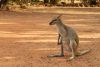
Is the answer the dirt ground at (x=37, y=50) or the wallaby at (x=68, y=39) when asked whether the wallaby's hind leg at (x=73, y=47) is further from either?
the dirt ground at (x=37, y=50)

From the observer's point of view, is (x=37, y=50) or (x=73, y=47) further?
(x=37, y=50)

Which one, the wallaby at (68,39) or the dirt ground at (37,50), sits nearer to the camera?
the dirt ground at (37,50)

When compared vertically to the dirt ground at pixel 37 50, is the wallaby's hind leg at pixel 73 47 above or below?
above

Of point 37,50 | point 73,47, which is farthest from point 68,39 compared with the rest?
point 37,50

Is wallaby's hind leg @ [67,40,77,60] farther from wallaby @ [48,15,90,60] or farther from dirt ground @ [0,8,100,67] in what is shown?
dirt ground @ [0,8,100,67]

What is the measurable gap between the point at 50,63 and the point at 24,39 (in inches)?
150

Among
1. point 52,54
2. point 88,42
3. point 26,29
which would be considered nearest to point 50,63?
point 52,54

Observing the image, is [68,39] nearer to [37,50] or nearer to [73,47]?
[73,47]

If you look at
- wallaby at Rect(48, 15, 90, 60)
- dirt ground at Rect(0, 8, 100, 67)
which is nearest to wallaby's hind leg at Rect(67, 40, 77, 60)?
wallaby at Rect(48, 15, 90, 60)

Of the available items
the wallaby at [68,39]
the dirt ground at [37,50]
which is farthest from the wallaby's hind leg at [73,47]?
the dirt ground at [37,50]

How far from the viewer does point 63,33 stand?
823cm

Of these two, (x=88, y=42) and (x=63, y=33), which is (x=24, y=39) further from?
(x=63, y=33)

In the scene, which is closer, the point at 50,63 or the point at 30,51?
the point at 50,63

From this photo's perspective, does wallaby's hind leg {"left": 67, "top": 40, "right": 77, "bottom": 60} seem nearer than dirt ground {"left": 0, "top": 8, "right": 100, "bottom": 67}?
No
